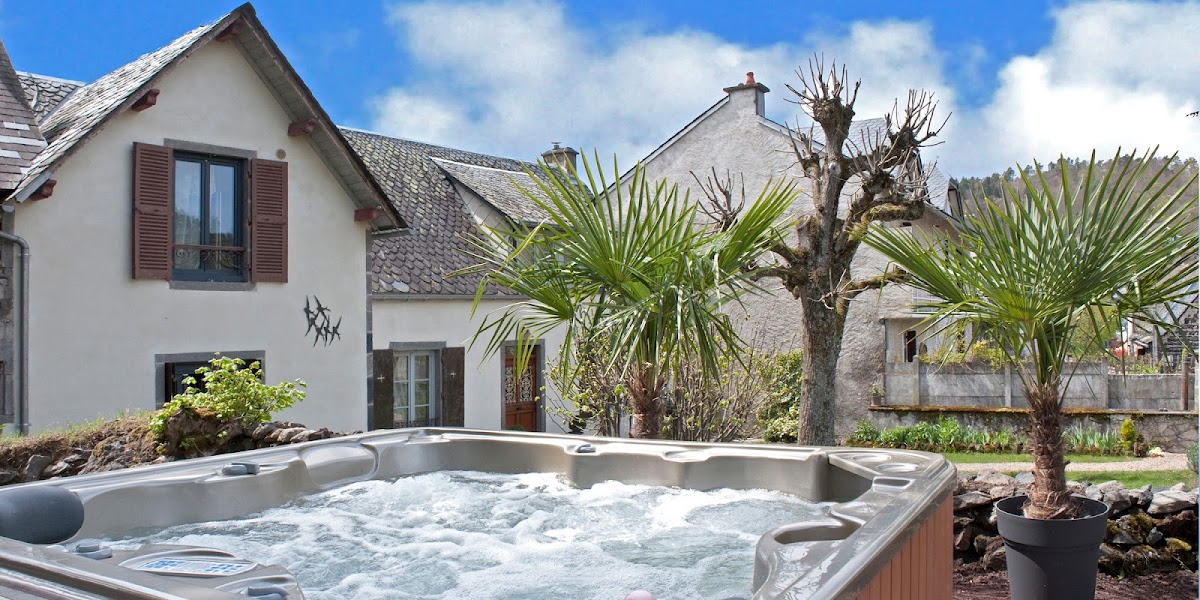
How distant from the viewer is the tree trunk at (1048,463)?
4090mm

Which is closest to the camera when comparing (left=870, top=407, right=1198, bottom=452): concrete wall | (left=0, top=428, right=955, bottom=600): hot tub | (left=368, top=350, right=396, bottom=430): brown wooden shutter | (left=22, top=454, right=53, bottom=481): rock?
(left=0, top=428, right=955, bottom=600): hot tub

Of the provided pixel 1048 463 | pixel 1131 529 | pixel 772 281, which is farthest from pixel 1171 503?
pixel 772 281

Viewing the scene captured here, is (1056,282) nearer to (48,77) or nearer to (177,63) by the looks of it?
(177,63)

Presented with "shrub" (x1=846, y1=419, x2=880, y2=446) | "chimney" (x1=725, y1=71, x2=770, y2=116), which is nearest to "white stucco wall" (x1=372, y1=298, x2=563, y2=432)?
"shrub" (x1=846, y1=419, x2=880, y2=446)

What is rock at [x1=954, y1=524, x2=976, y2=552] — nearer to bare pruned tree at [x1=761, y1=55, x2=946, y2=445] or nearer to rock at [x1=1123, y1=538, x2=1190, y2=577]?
rock at [x1=1123, y1=538, x2=1190, y2=577]

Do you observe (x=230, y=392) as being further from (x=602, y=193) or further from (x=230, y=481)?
(x=602, y=193)

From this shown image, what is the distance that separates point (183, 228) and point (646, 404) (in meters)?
6.35

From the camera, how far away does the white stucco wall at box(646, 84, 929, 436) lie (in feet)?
48.3

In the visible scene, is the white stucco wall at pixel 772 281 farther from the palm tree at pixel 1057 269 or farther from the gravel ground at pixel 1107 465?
the palm tree at pixel 1057 269

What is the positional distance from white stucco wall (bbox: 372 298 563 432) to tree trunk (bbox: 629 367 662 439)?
6.42 metres

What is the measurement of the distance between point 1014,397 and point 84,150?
1132 cm

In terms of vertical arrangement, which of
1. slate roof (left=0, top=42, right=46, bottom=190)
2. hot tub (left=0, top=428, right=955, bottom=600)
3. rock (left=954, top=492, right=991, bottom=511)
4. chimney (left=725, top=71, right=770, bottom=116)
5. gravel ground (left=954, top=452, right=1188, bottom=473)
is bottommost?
gravel ground (left=954, top=452, right=1188, bottom=473)

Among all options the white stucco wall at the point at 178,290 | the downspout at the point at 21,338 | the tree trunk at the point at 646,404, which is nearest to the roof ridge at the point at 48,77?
the white stucco wall at the point at 178,290

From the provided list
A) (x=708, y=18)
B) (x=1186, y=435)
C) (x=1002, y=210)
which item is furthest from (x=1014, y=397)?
(x=1002, y=210)
